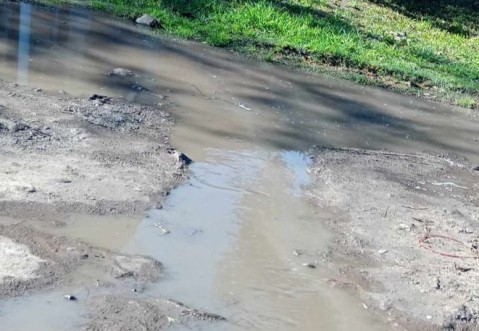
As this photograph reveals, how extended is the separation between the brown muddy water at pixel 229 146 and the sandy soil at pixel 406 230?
21 centimetres

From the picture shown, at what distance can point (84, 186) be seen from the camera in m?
6.34

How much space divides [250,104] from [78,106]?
8.21 feet

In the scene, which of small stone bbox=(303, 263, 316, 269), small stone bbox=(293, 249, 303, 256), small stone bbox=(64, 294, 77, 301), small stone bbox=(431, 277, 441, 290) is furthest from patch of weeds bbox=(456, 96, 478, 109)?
small stone bbox=(64, 294, 77, 301)

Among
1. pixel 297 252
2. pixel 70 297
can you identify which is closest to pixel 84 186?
pixel 70 297

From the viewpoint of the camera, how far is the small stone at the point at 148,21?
1359 cm

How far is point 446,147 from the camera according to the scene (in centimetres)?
983

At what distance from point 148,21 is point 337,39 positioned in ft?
11.4

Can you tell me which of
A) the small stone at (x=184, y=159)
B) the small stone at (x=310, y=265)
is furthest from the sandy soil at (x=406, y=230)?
the small stone at (x=184, y=159)

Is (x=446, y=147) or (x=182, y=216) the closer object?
(x=182, y=216)

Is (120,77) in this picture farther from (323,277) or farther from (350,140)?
(323,277)

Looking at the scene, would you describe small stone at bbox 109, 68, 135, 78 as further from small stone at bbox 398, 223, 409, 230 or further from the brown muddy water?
small stone at bbox 398, 223, 409, 230

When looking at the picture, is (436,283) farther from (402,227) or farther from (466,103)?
(466,103)

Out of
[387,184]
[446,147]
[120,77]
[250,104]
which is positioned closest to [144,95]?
[120,77]

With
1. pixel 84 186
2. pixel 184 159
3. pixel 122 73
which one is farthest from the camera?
Answer: pixel 122 73
